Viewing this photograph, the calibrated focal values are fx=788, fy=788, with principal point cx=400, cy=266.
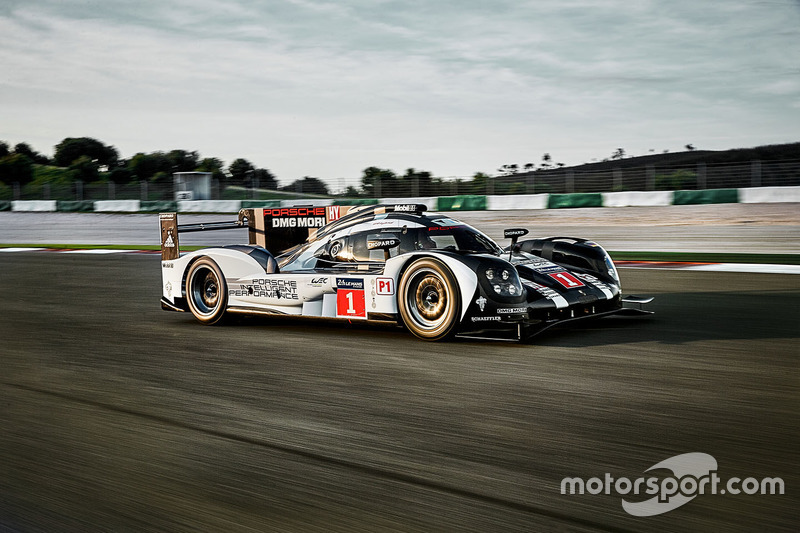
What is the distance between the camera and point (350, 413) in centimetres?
434

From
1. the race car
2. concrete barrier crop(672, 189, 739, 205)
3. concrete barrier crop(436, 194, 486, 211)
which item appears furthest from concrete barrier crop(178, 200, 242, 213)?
the race car

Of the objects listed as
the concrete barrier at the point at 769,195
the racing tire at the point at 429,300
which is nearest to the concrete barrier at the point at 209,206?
the concrete barrier at the point at 769,195

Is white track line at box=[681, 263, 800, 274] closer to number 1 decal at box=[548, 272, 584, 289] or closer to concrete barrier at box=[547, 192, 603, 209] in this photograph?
number 1 decal at box=[548, 272, 584, 289]

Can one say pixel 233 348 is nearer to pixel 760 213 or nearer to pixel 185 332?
pixel 185 332

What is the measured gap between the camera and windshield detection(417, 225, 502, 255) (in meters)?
6.77

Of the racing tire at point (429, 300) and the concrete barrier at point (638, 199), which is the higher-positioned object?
the concrete barrier at point (638, 199)

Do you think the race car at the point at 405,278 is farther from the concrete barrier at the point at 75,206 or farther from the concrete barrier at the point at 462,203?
the concrete barrier at the point at 75,206

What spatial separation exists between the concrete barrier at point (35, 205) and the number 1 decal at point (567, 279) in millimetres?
28992

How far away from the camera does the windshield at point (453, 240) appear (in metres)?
6.77

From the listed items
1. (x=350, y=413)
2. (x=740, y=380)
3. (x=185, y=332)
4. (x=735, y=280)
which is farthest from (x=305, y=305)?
(x=735, y=280)

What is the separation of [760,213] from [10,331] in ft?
50.3

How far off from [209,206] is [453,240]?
22.4 metres

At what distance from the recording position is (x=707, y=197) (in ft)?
61.9

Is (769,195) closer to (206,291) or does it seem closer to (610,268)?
(610,268)
